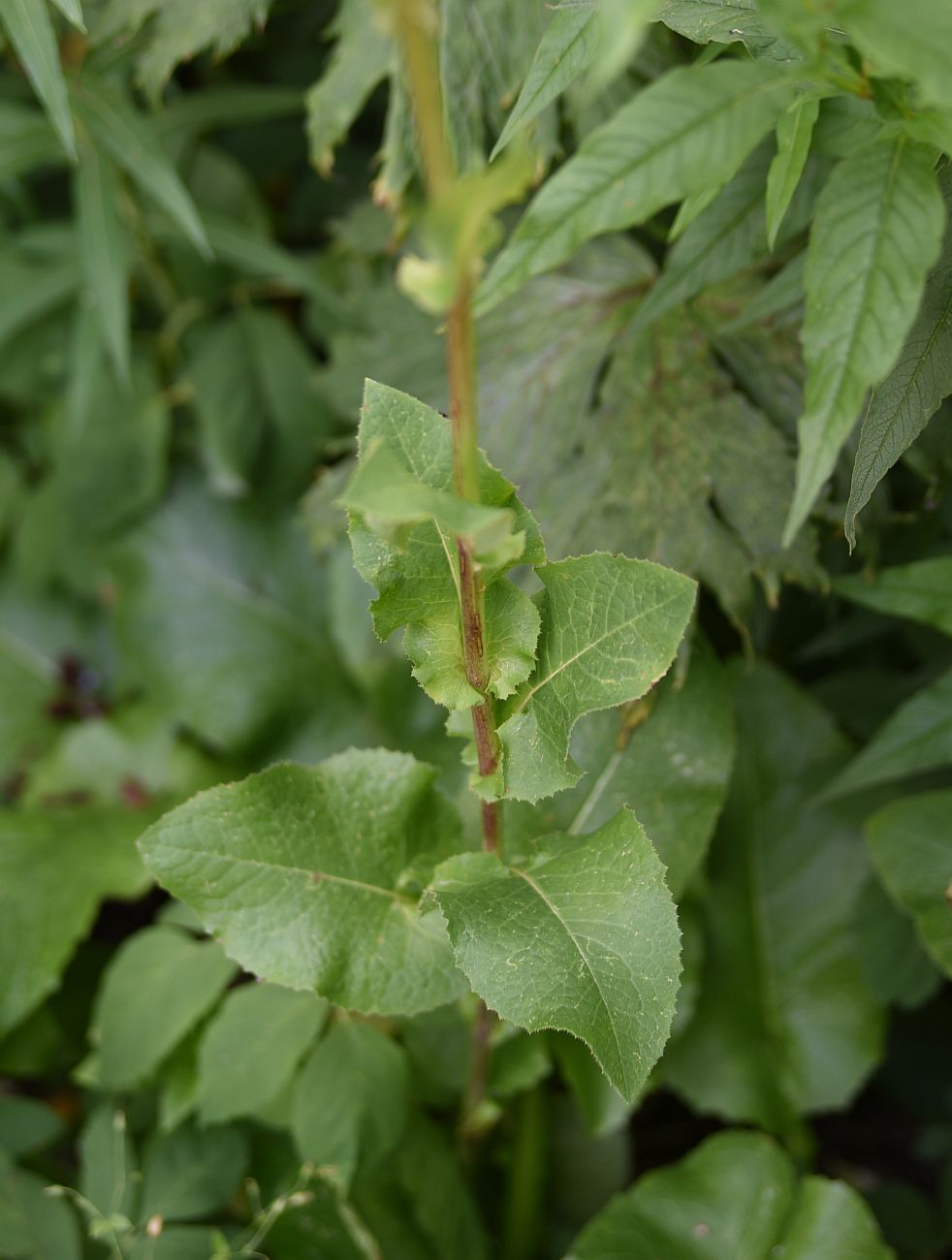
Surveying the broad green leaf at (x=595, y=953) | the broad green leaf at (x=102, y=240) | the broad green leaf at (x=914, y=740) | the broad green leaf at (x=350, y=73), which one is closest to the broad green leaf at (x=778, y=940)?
the broad green leaf at (x=914, y=740)

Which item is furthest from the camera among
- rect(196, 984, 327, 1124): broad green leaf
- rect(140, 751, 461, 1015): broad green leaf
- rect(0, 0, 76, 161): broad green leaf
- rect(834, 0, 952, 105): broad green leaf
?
rect(196, 984, 327, 1124): broad green leaf

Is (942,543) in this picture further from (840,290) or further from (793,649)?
(840,290)

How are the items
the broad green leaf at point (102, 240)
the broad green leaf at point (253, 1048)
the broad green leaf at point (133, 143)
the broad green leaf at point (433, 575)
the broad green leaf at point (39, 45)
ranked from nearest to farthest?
the broad green leaf at point (433, 575), the broad green leaf at point (39, 45), the broad green leaf at point (253, 1048), the broad green leaf at point (133, 143), the broad green leaf at point (102, 240)

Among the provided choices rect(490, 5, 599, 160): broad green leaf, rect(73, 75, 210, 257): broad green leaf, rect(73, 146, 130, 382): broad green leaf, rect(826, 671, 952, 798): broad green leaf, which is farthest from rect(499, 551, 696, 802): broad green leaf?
rect(73, 146, 130, 382): broad green leaf

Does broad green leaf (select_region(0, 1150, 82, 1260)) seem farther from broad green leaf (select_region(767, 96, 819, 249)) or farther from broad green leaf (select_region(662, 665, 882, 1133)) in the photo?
broad green leaf (select_region(767, 96, 819, 249))

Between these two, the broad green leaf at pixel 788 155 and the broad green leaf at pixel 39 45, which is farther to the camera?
the broad green leaf at pixel 39 45

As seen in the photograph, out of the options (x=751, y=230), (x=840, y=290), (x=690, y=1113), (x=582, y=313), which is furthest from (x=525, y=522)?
(x=690, y=1113)

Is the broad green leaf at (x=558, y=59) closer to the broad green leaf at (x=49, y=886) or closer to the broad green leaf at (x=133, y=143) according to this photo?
the broad green leaf at (x=133, y=143)

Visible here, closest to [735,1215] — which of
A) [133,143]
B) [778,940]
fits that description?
[778,940]
